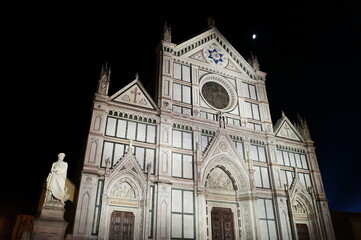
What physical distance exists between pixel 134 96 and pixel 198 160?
6.02 metres

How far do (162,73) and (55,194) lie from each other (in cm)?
1089

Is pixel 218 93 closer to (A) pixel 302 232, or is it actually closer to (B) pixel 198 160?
(B) pixel 198 160

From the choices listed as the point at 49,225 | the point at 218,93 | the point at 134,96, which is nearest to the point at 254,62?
the point at 218,93

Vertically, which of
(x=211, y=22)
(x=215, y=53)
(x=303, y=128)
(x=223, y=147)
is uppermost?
(x=211, y=22)

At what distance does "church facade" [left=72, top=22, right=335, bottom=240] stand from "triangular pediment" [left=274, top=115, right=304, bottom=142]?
89mm

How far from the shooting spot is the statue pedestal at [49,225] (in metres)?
11.0

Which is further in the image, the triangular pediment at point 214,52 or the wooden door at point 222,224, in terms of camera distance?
the triangular pediment at point 214,52

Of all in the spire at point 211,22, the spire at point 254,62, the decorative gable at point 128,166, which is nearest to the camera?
the decorative gable at point 128,166

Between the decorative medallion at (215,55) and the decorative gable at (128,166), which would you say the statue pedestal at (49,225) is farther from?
the decorative medallion at (215,55)

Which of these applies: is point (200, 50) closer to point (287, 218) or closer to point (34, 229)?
point (287, 218)

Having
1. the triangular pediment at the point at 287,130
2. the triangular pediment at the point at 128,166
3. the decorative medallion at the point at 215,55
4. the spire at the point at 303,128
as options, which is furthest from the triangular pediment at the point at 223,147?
the spire at the point at 303,128

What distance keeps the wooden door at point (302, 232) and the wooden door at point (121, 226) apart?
459 inches

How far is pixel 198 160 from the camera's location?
17344 mm

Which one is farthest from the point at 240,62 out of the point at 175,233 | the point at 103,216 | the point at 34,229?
the point at 34,229
